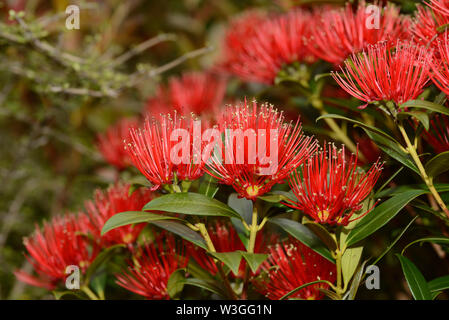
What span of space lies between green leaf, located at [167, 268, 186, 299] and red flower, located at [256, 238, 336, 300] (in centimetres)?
12

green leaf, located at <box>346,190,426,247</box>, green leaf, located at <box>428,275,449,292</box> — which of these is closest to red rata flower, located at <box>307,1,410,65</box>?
green leaf, located at <box>346,190,426,247</box>

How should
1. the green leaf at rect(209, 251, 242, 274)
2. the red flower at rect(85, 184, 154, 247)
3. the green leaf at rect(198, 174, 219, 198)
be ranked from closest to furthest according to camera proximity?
the green leaf at rect(209, 251, 242, 274) → the green leaf at rect(198, 174, 219, 198) → the red flower at rect(85, 184, 154, 247)

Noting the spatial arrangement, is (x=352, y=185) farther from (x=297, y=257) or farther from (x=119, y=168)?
(x=119, y=168)

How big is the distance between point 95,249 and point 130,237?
0.07 metres

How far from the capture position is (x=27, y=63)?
1.07 m

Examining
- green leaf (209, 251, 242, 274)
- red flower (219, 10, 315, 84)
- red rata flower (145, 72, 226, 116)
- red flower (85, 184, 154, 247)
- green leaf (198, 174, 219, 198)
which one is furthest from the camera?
red rata flower (145, 72, 226, 116)

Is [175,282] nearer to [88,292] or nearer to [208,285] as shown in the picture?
[208,285]

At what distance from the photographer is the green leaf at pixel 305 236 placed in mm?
597

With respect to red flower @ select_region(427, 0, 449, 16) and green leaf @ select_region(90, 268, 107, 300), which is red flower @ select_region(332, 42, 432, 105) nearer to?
red flower @ select_region(427, 0, 449, 16)

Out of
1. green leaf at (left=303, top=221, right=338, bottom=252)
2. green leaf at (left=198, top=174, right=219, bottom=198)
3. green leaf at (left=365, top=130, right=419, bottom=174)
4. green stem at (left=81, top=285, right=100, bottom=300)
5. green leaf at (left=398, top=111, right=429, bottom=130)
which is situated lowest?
green stem at (left=81, top=285, right=100, bottom=300)

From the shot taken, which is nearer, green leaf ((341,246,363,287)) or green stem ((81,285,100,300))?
green leaf ((341,246,363,287))

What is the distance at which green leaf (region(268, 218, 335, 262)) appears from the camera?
60 cm

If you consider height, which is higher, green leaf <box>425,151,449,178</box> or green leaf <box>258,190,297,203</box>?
green leaf <box>425,151,449,178</box>
